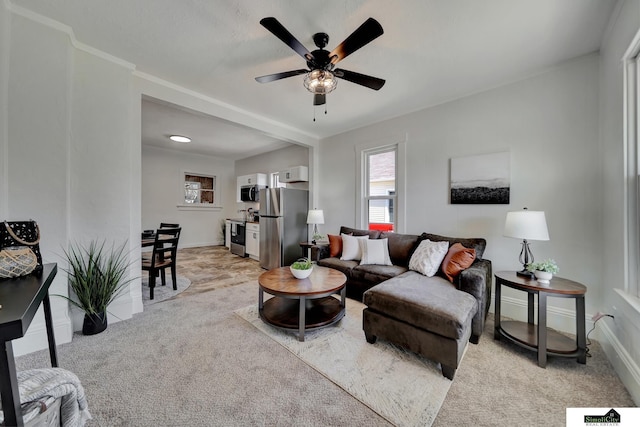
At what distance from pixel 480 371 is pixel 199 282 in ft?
12.1

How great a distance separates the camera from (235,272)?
436 cm

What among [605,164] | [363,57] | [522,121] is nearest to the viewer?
[605,164]

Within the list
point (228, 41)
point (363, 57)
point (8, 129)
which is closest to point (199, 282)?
point (8, 129)

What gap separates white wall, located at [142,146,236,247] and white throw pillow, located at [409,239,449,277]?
19.9 ft

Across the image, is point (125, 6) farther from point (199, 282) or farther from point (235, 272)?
point (235, 272)

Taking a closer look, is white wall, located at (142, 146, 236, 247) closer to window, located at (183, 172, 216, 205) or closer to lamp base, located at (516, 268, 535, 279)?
window, located at (183, 172, 216, 205)

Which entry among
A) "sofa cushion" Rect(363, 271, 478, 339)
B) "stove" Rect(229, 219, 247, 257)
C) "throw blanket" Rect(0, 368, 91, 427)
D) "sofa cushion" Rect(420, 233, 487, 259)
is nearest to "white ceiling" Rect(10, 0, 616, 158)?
"sofa cushion" Rect(420, 233, 487, 259)

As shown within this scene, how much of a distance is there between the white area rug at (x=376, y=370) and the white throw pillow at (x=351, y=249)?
3.69 ft

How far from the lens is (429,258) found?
8.77ft

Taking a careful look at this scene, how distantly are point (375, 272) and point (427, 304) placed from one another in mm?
1082

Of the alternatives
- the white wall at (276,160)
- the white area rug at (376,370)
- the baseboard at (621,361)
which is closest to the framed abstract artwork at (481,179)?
the baseboard at (621,361)

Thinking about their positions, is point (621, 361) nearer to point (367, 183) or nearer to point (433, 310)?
point (433, 310)

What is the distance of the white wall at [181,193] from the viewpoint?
5.96 metres

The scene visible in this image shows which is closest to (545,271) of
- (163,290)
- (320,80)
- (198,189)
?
(320,80)
